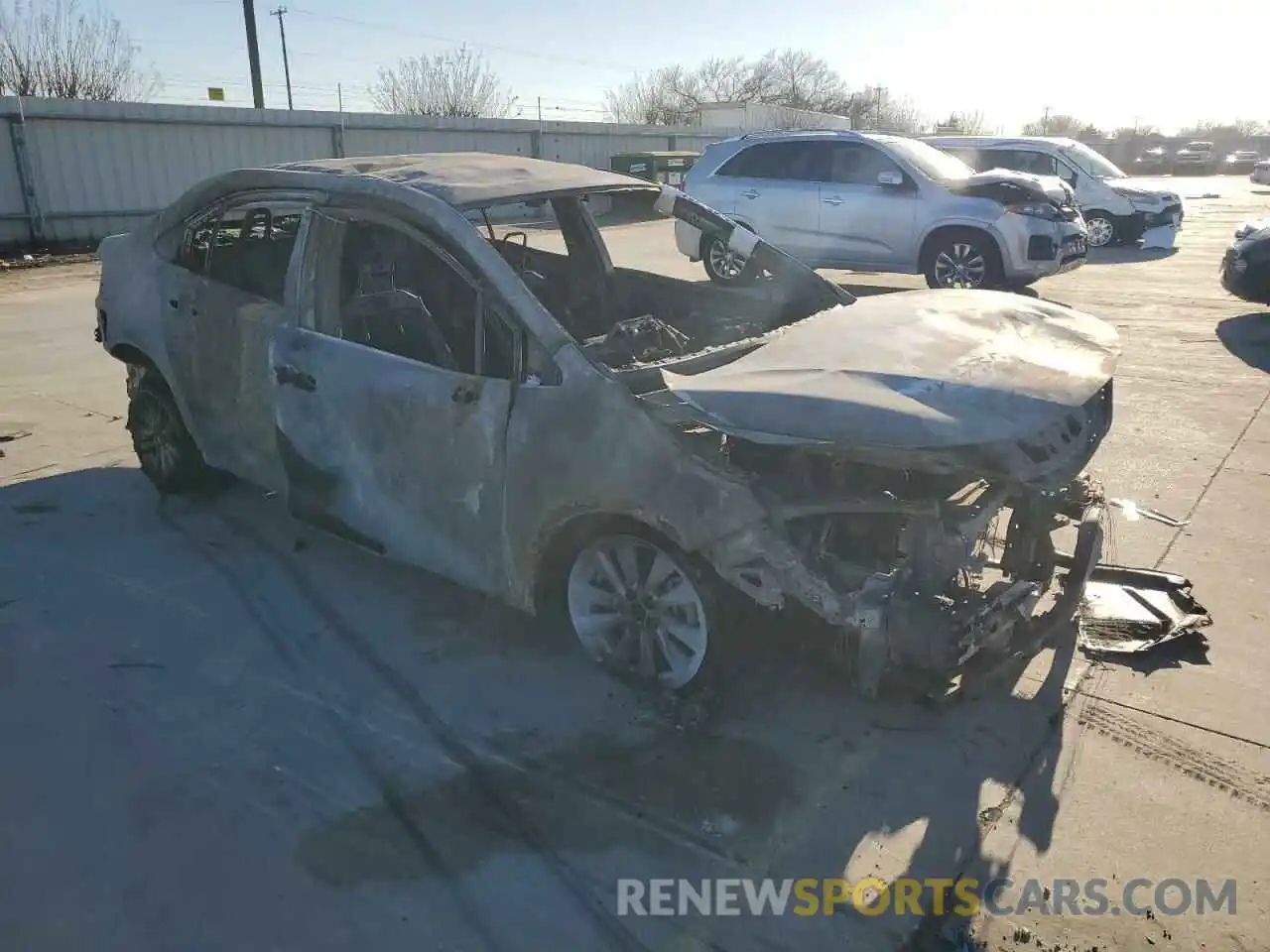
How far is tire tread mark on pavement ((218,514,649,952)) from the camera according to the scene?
8.11ft

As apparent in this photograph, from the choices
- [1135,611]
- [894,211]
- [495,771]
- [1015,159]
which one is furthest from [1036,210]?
[495,771]

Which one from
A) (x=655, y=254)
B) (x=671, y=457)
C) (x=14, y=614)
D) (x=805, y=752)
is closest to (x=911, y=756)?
(x=805, y=752)

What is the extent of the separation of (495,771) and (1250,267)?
10211mm

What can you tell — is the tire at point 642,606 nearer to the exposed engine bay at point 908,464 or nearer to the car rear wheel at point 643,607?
the car rear wheel at point 643,607

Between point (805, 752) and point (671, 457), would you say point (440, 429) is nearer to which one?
point (671, 457)

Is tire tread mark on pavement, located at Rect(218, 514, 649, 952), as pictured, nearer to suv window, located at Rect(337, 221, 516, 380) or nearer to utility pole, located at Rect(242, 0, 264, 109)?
suv window, located at Rect(337, 221, 516, 380)

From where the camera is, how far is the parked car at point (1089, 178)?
15031 millimetres

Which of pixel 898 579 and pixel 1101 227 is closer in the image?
pixel 898 579

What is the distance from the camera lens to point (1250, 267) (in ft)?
32.8

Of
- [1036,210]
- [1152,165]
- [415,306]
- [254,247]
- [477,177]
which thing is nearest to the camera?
[477,177]

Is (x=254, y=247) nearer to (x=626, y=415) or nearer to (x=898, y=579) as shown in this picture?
(x=626, y=415)

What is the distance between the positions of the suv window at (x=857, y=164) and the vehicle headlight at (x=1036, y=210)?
1.37 metres

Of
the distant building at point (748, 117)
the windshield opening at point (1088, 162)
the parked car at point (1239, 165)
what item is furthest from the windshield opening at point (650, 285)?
the parked car at point (1239, 165)

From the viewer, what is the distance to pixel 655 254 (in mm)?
16250
